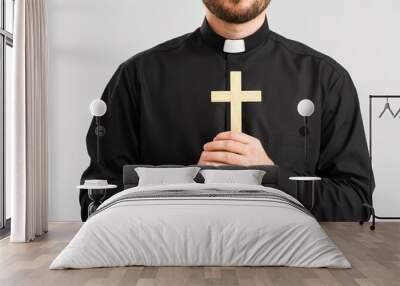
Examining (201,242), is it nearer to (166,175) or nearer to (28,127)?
(166,175)

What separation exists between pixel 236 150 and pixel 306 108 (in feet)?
2.61

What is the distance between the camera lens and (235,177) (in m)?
5.87

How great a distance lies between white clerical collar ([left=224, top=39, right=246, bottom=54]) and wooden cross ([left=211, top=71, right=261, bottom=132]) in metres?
0.30

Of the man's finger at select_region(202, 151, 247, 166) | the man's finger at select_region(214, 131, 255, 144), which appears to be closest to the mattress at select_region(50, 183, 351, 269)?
the man's finger at select_region(202, 151, 247, 166)

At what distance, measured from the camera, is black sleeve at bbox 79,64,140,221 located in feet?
21.1

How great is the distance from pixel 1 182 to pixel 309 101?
3.10m

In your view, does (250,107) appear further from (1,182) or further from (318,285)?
(318,285)

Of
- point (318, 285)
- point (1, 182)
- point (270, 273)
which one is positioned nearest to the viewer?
point (318, 285)

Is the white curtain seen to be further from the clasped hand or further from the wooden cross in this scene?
the wooden cross

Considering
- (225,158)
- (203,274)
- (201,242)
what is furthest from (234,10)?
(203,274)

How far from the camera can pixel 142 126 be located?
6.41m

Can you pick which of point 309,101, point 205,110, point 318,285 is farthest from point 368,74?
point 318,285

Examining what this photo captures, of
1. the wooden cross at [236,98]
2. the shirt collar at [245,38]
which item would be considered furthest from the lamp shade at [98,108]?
the shirt collar at [245,38]

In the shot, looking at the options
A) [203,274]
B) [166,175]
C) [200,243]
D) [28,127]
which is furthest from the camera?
[166,175]
